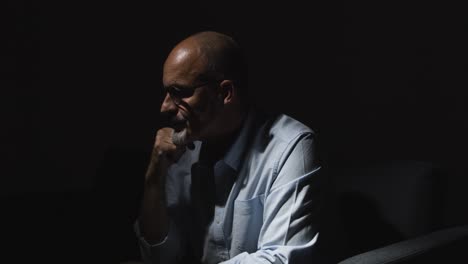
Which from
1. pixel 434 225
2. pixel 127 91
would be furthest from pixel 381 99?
pixel 127 91

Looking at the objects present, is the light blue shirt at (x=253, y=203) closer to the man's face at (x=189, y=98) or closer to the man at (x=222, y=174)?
the man at (x=222, y=174)

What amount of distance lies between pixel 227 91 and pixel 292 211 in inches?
15.4

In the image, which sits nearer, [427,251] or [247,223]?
[427,251]

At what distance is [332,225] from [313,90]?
98 centimetres

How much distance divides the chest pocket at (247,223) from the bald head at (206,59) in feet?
1.16

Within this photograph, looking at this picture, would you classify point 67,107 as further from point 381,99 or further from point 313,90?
point 381,99

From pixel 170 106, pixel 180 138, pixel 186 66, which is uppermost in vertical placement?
pixel 186 66

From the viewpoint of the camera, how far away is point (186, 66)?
1524mm

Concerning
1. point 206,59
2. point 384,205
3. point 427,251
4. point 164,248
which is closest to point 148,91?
point 164,248

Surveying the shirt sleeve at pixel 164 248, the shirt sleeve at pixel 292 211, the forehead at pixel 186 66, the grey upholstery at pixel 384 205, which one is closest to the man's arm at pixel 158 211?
the shirt sleeve at pixel 164 248

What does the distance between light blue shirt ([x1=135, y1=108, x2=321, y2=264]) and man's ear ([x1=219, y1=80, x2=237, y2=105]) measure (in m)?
0.12

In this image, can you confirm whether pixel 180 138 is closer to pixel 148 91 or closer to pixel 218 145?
pixel 218 145

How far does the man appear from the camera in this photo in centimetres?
142

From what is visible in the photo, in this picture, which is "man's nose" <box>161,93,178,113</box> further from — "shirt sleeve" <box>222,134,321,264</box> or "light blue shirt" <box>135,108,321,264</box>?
"shirt sleeve" <box>222,134,321,264</box>
